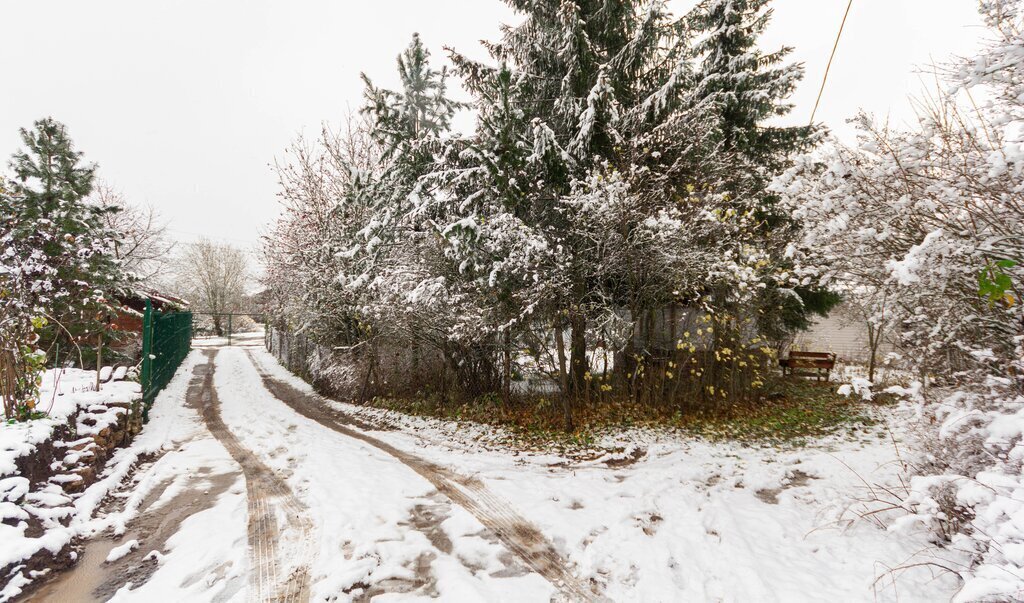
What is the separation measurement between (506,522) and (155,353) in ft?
36.3

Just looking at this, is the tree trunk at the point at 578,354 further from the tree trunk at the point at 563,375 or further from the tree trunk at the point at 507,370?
the tree trunk at the point at 507,370

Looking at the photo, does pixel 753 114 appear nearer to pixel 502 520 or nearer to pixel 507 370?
pixel 507 370

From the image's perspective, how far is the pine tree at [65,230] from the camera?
832 centimetres

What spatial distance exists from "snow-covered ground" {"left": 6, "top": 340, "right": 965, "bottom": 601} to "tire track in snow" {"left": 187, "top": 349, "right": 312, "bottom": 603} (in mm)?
19

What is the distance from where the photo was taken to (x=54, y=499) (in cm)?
442

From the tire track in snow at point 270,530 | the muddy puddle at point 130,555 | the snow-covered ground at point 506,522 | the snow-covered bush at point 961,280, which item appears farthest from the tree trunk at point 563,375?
the muddy puddle at point 130,555

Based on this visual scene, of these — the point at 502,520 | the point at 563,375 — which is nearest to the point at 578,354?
the point at 563,375

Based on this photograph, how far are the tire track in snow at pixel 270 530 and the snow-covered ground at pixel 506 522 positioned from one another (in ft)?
0.06

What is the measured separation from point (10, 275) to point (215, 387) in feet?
27.6

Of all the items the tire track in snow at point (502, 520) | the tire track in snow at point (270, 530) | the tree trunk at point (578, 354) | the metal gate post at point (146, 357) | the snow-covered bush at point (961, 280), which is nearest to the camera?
the snow-covered bush at point (961, 280)

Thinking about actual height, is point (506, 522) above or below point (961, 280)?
below

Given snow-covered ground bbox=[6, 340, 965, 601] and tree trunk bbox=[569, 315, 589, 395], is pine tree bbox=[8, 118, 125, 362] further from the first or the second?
tree trunk bbox=[569, 315, 589, 395]

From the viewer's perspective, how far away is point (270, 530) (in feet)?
13.6

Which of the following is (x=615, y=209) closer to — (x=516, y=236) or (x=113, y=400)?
(x=516, y=236)
